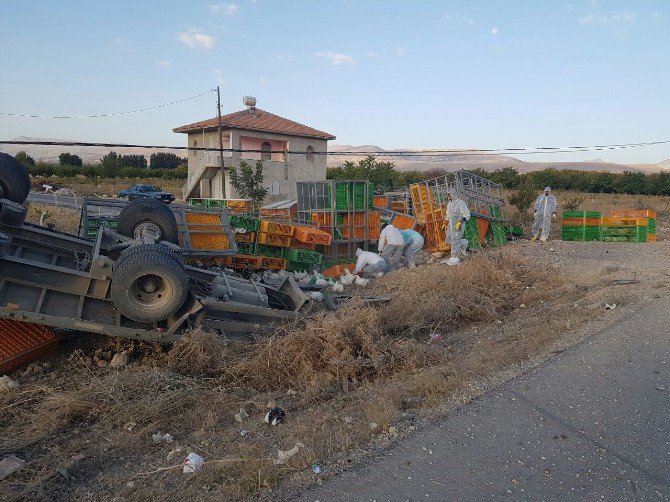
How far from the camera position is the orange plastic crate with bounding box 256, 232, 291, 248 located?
1290 cm

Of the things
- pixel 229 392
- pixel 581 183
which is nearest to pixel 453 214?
pixel 229 392

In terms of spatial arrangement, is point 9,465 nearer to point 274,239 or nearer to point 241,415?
point 241,415

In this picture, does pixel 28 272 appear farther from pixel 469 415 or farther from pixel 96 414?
pixel 469 415

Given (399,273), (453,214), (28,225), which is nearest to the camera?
(28,225)

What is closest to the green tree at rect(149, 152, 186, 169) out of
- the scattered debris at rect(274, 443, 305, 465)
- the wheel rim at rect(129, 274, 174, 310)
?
the wheel rim at rect(129, 274, 174, 310)

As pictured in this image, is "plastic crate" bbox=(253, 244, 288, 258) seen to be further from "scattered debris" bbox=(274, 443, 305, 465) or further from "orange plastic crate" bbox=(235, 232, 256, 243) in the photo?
"scattered debris" bbox=(274, 443, 305, 465)

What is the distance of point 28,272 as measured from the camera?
6.28 metres

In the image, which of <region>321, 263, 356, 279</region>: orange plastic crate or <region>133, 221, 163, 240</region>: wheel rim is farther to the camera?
<region>321, 263, 356, 279</region>: orange plastic crate

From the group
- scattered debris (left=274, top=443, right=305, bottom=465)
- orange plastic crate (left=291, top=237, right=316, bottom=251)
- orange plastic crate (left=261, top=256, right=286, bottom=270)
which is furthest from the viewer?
orange plastic crate (left=291, top=237, right=316, bottom=251)

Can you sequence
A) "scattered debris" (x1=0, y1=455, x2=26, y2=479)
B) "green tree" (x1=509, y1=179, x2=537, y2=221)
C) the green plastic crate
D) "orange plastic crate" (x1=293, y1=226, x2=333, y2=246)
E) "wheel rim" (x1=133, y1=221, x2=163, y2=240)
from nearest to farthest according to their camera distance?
"scattered debris" (x1=0, y1=455, x2=26, y2=479), "wheel rim" (x1=133, y1=221, x2=163, y2=240), "orange plastic crate" (x1=293, y1=226, x2=333, y2=246), the green plastic crate, "green tree" (x1=509, y1=179, x2=537, y2=221)

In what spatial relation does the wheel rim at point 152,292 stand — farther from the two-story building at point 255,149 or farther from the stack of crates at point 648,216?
the two-story building at point 255,149

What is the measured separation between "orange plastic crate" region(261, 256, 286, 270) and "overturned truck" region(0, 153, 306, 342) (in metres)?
5.41

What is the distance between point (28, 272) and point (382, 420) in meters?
4.30

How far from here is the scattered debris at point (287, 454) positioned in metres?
3.90
